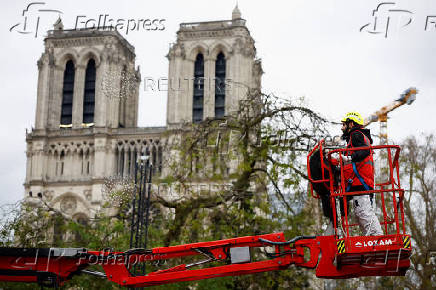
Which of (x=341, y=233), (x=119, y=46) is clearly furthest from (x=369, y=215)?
(x=119, y=46)

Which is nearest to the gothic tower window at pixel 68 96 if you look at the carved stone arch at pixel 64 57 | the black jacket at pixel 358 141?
the carved stone arch at pixel 64 57

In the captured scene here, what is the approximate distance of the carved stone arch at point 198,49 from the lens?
57.0 meters

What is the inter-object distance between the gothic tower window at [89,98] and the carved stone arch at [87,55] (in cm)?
78

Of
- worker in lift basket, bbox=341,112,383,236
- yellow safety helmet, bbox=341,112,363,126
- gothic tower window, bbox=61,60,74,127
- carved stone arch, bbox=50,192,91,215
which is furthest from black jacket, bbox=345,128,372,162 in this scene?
gothic tower window, bbox=61,60,74,127

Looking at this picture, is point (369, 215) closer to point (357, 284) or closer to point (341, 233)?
point (341, 233)

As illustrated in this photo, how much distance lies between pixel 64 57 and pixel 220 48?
50.1 feet

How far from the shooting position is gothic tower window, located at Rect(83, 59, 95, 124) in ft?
198

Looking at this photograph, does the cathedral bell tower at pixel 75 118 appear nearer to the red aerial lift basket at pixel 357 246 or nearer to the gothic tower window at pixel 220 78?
the gothic tower window at pixel 220 78

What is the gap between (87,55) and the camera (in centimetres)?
6044

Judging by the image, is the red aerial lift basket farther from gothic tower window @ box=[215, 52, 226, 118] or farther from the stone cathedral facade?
the stone cathedral facade

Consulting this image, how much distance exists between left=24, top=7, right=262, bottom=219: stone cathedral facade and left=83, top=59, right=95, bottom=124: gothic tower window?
0.30 ft

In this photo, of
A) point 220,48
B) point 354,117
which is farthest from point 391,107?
point 354,117

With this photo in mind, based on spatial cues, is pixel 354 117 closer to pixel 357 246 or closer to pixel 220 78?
pixel 357 246

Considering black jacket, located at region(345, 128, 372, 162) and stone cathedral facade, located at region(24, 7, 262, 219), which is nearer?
black jacket, located at region(345, 128, 372, 162)
